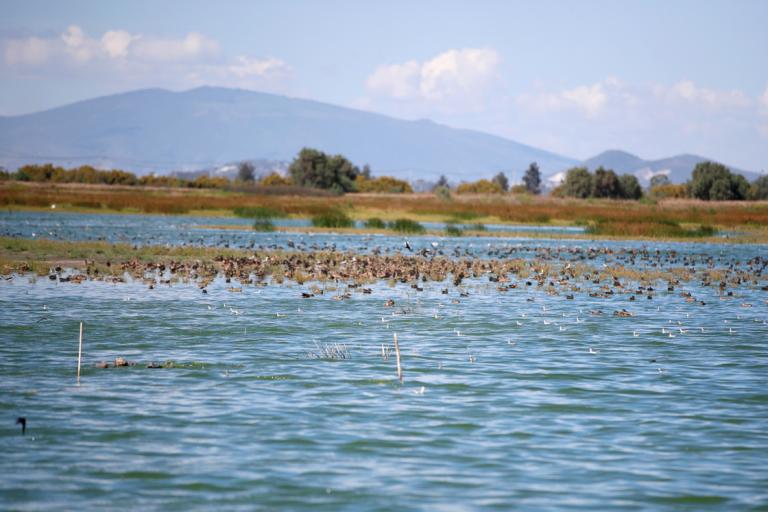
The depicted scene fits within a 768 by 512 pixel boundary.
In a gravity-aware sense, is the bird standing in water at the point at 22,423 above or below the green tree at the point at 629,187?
below

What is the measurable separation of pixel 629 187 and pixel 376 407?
142 meters

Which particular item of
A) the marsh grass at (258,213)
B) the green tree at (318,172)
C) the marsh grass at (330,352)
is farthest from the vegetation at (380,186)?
the marsh grass at (330,352)

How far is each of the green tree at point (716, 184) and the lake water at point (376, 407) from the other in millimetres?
116686

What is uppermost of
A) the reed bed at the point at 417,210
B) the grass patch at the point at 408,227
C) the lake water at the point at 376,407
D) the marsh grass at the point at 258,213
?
the reed bed at the point at 417,210

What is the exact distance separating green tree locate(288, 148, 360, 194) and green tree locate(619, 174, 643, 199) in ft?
142

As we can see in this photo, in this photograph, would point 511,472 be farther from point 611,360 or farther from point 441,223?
point 441,223

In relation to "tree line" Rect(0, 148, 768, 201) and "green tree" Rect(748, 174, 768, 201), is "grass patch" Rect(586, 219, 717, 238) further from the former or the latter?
"green tree" Rect(748, 174, 768, 201)

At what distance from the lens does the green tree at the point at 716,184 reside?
446 feet

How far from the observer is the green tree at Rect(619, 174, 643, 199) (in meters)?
149

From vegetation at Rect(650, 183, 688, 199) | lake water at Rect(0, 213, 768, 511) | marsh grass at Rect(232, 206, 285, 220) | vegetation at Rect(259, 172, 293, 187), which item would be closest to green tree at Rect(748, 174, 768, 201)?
vegetation at Rect(650, 183, 688, 199)

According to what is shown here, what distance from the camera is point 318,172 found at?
156 m

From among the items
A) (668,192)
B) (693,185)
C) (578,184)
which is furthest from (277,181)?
(693,185)

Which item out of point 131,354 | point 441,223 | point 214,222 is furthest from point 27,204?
point 131,354

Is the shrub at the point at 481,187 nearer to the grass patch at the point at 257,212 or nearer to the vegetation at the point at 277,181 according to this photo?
the vegetation at the point at 277,181
